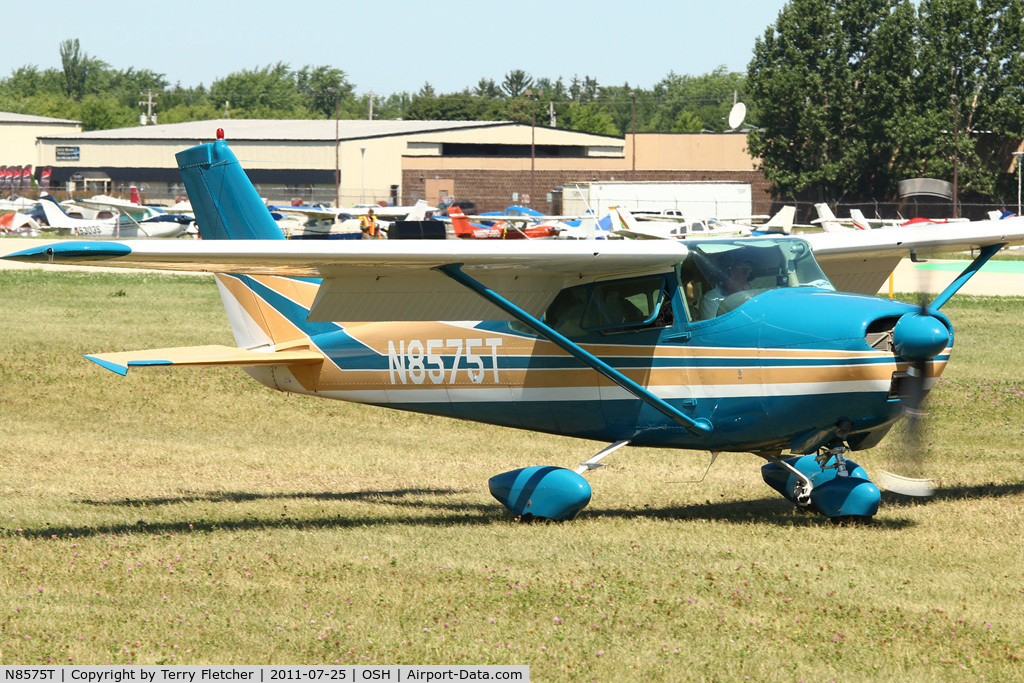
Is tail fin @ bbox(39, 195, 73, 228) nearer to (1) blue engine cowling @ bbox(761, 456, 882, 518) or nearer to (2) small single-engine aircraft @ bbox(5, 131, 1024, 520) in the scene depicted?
(2) small single-engine aircraft @ bbox(5, 131, 1024, 520)

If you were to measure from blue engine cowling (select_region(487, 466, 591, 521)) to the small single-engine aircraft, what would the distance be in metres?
0.01

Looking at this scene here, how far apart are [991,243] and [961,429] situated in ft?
14.2

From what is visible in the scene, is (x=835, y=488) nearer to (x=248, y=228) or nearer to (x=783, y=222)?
(x=248, y=228)

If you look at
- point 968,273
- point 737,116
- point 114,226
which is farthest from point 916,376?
point 737,116

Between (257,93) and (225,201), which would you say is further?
(257,93)

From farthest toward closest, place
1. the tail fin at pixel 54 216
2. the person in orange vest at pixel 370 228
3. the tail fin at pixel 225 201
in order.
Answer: the tail fin at pixel 54 216 → the person in orange vest at pixel 370 228 → the tail fin at pixel 225 201

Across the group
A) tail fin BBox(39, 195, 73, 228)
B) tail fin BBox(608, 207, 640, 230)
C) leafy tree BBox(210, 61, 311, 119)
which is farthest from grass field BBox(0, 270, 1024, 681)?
leafy tree BBox(210, 61, 311, 119)

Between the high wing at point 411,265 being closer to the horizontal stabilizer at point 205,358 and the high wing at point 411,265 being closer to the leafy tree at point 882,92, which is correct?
the horizontal stabilizer at point 205,358

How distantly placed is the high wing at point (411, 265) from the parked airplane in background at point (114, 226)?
1893 inches

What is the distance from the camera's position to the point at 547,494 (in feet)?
30.9

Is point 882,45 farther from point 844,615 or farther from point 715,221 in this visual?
point 844,615

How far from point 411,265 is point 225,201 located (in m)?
3.31

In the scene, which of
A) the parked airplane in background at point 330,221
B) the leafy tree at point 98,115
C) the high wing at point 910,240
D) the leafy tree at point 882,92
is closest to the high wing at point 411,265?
the high wing at point 910,240

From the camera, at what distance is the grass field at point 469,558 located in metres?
6.20
